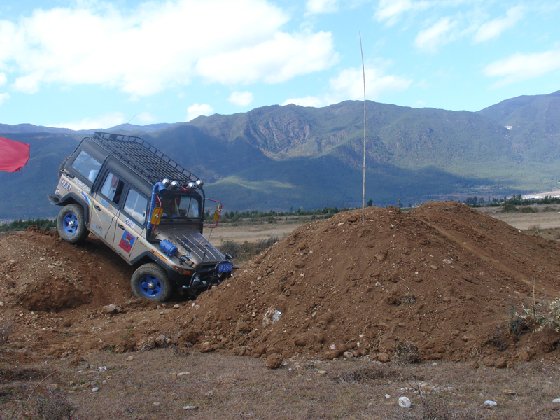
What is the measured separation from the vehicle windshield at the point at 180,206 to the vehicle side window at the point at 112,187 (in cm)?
98

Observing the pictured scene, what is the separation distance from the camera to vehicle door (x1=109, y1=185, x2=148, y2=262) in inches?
461

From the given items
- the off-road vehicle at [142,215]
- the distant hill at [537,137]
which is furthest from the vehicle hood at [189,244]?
the distant hill at [537,137]

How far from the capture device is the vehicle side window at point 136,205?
38.5 feet

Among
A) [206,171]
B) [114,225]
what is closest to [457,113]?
[206,171]

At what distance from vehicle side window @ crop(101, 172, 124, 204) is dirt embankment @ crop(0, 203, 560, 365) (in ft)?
5.43

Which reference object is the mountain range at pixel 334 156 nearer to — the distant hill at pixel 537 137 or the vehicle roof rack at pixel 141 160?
the distant hill at pixel 537 137

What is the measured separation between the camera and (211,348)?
8352mm

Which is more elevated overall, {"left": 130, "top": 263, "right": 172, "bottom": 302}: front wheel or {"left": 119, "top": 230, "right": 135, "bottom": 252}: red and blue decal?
{"left": 119, "top": 230, "right": 135, "bottom": 252}: red and blue decal

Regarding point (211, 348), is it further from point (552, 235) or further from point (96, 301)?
point (552, 235)

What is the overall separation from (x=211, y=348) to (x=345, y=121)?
179 m

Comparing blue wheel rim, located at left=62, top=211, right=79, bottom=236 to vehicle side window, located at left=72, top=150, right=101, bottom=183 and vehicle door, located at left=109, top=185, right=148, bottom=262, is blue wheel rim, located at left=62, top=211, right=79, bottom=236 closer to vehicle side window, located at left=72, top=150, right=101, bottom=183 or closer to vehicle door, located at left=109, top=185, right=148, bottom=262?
vehicle side window, located at left=72, top=150, right=101, bottom=183

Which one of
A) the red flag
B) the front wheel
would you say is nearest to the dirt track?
the front wheel

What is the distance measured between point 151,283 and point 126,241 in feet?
3.38

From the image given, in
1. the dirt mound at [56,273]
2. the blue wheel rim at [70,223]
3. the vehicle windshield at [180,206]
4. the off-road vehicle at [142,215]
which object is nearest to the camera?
the dirt mound at [56,273]
